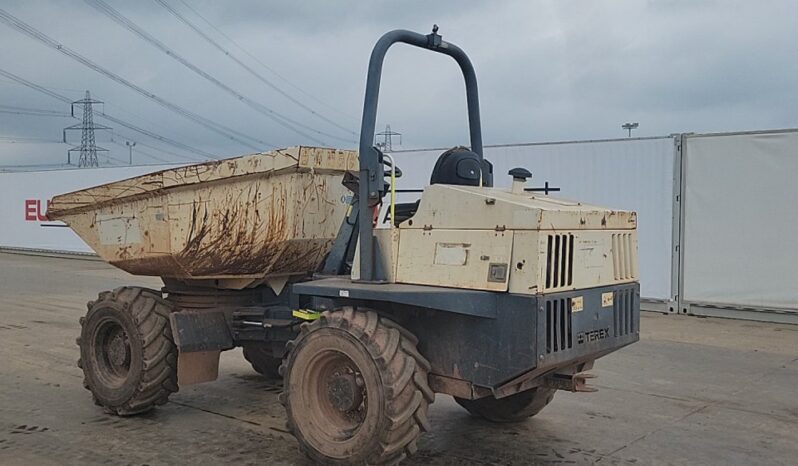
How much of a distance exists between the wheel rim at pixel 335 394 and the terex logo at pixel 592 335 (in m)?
1.38

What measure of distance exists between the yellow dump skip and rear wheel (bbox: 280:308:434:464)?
1154mm

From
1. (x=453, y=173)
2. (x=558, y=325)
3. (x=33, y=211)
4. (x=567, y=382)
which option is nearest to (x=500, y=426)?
(x=567, y=382)

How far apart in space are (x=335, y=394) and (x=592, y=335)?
170 cm

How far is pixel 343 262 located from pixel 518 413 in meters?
1.86

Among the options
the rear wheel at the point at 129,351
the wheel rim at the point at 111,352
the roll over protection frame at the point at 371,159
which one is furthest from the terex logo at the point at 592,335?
the wheel rim at the point at 111,352

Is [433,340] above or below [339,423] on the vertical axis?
above

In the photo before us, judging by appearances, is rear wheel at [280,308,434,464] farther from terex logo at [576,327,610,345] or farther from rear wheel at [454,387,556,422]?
rear wheel at [454,387,556,422]

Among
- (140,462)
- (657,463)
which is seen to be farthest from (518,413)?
(140,462)

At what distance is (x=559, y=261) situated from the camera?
4496 millimetres

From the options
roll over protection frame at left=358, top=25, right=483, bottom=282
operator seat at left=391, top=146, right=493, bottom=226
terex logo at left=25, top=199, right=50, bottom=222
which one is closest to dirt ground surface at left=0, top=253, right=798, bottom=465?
roll over protection frame at left=358, top=25, right=483, bottom=282

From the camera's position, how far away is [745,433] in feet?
19.8

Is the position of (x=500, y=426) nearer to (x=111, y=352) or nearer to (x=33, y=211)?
(x=111, y=352)

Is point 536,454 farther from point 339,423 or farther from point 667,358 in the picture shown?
point 667,358

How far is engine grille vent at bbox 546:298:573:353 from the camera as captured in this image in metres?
4.43
